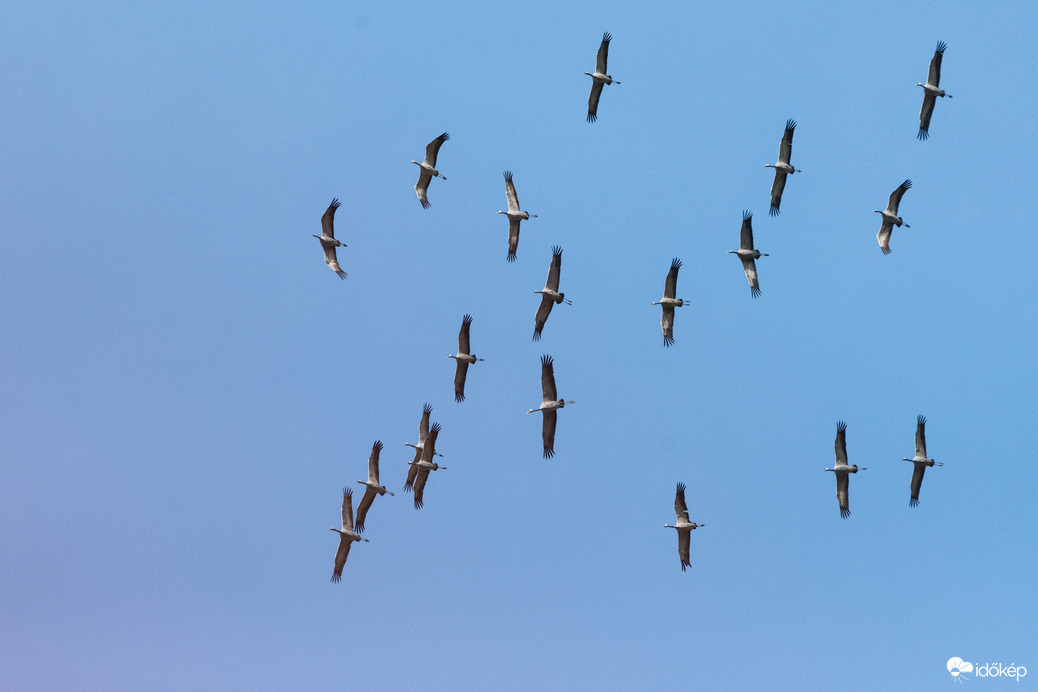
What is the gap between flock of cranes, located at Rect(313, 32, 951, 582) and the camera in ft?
181

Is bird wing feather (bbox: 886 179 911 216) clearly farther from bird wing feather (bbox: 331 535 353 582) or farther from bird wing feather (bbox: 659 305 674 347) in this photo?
bird wing feather (bbox: 331 535 353 582)

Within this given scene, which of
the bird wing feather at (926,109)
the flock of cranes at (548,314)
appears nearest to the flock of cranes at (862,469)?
the flock of cranes at (548,314)

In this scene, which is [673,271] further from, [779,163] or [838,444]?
[838,444]

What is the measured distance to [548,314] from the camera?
55875 mm

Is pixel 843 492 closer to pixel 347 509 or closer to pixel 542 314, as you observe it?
pixel 542 314

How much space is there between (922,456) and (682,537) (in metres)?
9.91

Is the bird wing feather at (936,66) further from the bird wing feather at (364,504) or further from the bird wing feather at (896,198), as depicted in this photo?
the bird wing feather at (364,504)

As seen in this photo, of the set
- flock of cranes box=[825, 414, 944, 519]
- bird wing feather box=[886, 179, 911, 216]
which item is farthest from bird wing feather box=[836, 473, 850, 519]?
bird wing feather box=[886, 179, 911, 216]

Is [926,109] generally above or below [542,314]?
above

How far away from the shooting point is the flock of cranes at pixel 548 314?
55.1 meters

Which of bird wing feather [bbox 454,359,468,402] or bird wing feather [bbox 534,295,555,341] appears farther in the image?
bird wing feather [bbox 454,359,468,402]

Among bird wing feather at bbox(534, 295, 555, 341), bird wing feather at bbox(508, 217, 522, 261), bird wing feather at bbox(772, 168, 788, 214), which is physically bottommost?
bird wing feather at bbox(534, 295, 555, 341)

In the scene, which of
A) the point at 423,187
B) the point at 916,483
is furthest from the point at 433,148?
the point at 916,483

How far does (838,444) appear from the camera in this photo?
59219 millimetres
